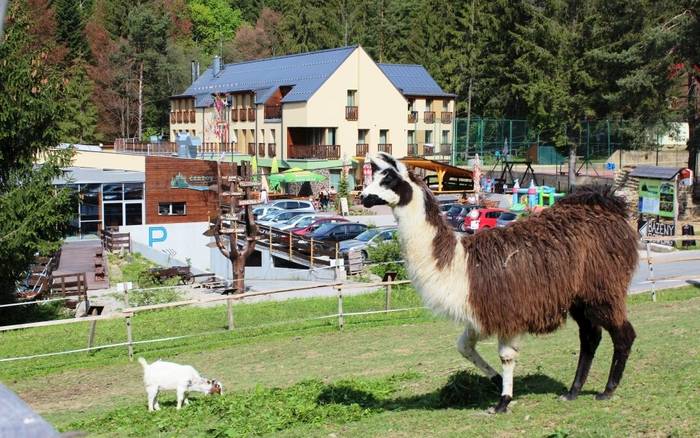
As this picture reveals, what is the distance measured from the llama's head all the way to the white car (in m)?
29.4

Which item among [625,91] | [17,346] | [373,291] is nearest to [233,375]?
[17,346]

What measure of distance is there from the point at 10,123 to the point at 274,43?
73.9 meters

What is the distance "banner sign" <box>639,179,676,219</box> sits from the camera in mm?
30297

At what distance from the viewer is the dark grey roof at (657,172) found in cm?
3044

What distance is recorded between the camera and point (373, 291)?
2275cm

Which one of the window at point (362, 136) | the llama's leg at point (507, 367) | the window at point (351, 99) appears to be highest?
the window at point (351, 99)

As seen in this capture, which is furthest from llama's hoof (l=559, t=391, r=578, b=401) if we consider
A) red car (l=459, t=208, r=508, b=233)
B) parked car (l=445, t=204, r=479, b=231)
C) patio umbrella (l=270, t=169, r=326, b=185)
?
patio umbrella (l=270, t=169, r=326, b=185)

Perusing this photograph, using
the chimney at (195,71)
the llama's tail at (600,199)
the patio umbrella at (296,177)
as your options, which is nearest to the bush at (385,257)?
the llama's tail at (600,199)

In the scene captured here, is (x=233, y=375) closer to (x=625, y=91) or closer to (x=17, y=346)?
(x=17, y=346)

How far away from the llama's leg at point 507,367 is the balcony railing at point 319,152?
49733 millimetres

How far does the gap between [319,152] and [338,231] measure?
24192mm

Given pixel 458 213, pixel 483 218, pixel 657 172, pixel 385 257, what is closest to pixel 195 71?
pixel 458 213

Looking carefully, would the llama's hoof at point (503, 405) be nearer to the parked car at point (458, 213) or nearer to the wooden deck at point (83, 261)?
the wooden deck at point (83, 261)

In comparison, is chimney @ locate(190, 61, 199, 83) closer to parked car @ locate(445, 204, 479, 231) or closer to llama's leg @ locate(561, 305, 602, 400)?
parked car @ locate(445, 204, 479, 231)
